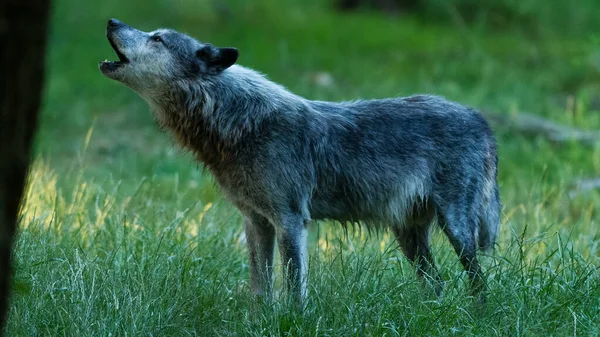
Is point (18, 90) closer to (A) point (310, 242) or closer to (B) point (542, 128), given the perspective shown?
(A) point (310, 242)

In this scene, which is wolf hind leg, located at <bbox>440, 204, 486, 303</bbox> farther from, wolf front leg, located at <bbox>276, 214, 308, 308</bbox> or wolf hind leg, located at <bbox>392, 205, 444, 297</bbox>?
wolf front leg, located at <bbox>276, 214, 308, 308</bbox>

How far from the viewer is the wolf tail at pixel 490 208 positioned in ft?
18.4

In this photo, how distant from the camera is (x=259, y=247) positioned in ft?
17.4

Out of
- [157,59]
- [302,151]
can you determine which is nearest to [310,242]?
[302,151]

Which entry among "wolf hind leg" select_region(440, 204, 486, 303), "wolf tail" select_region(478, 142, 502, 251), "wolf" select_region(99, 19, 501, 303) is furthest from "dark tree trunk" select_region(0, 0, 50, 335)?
"wolf tail" select_region(478, 142, 502, 251)

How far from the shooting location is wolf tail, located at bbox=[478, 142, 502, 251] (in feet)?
18.4

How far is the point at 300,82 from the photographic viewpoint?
12.7 meters

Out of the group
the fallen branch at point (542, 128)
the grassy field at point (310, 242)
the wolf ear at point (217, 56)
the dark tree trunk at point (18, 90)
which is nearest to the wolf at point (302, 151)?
the wolf ear at point (217, 56)

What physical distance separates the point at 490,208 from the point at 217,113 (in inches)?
76.1

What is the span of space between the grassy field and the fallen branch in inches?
5.1

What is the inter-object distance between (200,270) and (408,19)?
46.5 feet

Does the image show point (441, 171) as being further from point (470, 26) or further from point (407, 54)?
point (470, 26)

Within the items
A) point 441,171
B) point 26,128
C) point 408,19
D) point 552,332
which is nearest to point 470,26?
point 408,19

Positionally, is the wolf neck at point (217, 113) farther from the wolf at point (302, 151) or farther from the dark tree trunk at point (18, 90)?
the dark tree trunk at point (18, 90)
